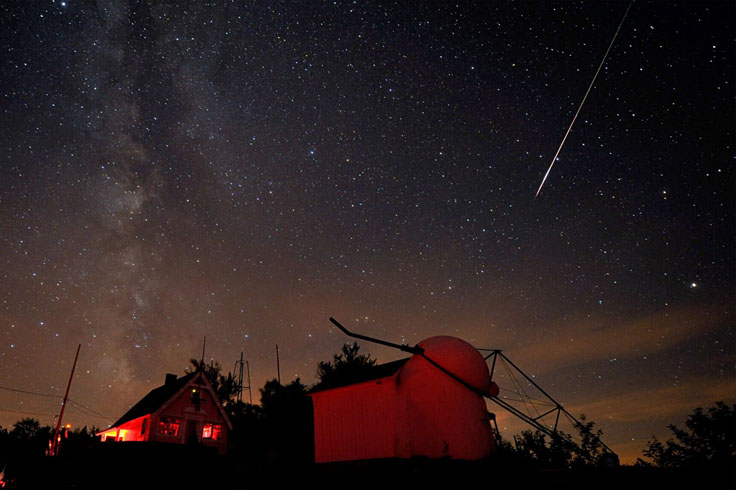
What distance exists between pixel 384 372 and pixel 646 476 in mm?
9343

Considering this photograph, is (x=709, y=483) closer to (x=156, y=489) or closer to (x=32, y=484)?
(x=156, y=489)

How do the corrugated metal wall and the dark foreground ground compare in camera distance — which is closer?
the dark foreground ground

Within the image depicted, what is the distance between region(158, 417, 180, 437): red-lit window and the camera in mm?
28684

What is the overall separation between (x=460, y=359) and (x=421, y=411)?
2.50 meters

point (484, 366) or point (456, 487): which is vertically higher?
point (484, 366)

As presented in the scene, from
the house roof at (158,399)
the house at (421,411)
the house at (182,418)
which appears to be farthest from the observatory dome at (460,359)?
the house roof at (158,399)

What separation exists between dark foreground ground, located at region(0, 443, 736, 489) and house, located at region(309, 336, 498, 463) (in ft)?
12.1

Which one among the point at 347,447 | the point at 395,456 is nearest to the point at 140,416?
the point at 347,447

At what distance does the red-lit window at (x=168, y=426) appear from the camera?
94.1 feet

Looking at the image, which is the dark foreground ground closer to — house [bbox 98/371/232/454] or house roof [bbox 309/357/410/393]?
house roof [bbox 309/357/410/393]

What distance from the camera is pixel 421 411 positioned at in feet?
52.1

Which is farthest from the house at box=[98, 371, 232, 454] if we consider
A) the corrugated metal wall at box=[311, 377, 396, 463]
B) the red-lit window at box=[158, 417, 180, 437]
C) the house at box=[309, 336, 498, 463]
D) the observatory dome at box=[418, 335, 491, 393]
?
the observatory dome at box=[418, 335, 491, 393]

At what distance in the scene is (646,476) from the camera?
11164mm

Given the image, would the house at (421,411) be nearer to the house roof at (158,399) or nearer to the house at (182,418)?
the house at (182,418)
